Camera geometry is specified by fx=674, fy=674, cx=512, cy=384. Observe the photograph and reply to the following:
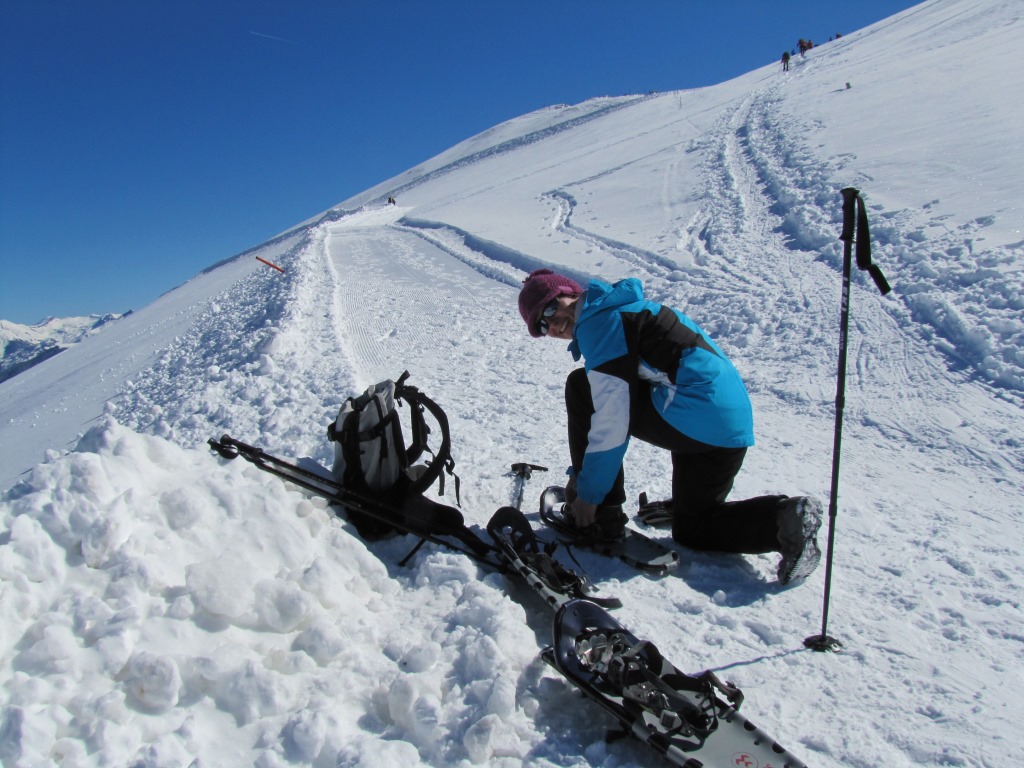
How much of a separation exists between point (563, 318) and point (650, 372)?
0.52m

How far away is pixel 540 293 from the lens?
3404 millimetres

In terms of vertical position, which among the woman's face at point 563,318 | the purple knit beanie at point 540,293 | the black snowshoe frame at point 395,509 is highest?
the purple knit beanie at point 540,293

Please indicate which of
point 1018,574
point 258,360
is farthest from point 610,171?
point 1018,574

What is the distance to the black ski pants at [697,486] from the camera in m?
3.22

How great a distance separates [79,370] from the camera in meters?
12.1

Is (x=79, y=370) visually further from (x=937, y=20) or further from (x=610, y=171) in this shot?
(x=937, y=20)

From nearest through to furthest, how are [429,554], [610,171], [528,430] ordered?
[429,554]
[528,430]
[610,171]

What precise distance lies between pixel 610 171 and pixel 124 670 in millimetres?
24386

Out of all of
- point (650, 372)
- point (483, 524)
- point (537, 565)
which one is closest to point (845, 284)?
point (650, 372)

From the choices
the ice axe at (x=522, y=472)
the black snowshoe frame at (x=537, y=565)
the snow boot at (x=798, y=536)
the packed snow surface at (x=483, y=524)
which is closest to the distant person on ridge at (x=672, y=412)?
the snow boot at (x=798, y=536)

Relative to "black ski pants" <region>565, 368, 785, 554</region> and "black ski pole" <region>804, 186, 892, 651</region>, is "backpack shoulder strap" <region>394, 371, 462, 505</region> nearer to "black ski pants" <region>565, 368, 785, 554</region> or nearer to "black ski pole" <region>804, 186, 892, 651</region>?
"black ski pants" <region>565, 368, 785, 554</region>

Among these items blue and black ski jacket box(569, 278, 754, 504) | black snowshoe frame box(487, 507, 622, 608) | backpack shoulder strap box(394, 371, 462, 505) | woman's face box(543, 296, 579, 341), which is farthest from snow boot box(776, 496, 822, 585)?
backpack shoulder strap box(394, 371, 462, 505)

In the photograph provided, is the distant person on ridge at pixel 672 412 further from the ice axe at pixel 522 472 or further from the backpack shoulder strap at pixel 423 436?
the ice axe at pixel 522 472

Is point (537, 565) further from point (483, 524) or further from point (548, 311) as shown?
point (548, 311)
